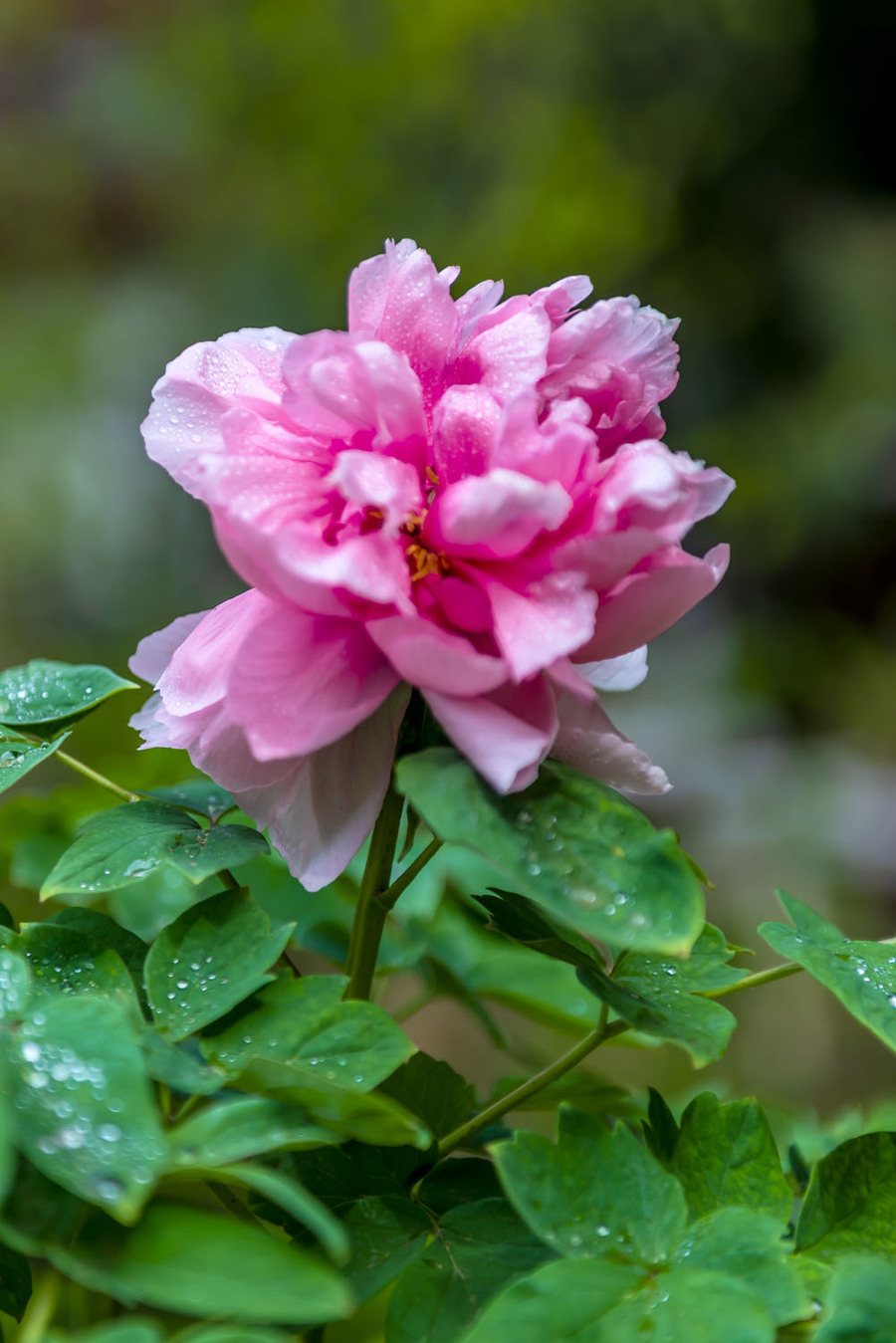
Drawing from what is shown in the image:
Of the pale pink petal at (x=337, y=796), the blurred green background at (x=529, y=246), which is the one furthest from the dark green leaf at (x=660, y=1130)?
the blurred green background at (x=529, y=246)

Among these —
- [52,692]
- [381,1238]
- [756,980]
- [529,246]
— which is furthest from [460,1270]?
[529,246]

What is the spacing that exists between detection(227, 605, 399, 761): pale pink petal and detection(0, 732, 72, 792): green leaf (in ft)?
0.31

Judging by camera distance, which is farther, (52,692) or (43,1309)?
(52,692)

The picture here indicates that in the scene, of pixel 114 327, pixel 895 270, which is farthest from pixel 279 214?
pixel 895 270

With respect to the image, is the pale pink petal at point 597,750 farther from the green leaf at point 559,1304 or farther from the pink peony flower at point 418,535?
the green leaf at point 559,1304

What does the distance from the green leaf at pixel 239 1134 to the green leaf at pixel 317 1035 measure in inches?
0.5

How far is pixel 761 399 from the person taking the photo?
3262 mm

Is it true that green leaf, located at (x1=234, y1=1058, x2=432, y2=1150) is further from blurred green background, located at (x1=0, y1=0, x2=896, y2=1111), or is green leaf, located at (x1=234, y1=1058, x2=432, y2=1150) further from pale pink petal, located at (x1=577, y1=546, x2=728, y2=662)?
blurred green background, located at (x1=0, y1=0, x2=896, y2=1111)

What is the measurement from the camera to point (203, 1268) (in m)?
0.22

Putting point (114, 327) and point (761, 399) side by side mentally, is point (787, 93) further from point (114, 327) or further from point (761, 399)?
point (114, 327)

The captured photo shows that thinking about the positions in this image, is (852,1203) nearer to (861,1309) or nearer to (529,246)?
(861,1309)

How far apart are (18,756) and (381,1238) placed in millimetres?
190

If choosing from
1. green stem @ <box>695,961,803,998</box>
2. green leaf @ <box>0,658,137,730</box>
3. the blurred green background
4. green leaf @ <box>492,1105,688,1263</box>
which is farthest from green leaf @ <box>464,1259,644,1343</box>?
the blurred green background

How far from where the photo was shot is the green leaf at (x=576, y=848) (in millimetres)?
260
